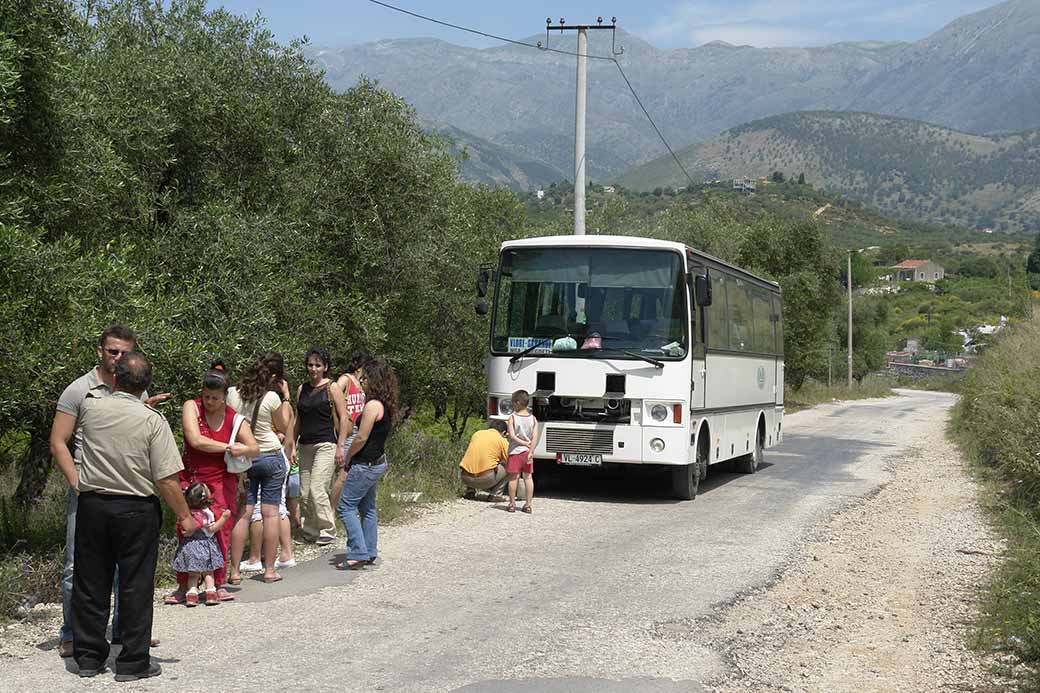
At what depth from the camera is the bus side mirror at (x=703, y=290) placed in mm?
14711

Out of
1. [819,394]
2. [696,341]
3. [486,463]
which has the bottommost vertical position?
[486,463]

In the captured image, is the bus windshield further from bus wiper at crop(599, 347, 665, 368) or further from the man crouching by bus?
the man crouching by bus

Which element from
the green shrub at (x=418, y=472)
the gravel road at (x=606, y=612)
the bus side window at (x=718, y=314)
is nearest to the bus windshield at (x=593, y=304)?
the bus side window at (x=718, y=314)

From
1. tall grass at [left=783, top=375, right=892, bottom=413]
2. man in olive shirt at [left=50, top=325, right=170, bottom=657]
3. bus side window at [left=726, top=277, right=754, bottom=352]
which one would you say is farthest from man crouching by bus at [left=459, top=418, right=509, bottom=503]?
tall grass at [left=783, top=375, right=892, bottom=413]

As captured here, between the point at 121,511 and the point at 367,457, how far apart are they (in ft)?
11.3

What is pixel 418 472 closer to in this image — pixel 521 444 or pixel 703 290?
pixel 521 444

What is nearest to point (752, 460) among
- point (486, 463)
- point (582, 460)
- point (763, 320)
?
point (763, 320)

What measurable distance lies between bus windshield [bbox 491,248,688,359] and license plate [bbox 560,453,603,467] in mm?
Answer: 1296

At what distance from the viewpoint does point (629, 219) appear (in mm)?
39844

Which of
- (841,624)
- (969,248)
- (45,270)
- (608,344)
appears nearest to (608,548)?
(841,624)

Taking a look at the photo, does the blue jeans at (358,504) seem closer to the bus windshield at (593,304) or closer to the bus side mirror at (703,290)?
the bus windshield at (593,304)

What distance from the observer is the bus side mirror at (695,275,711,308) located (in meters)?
14.7

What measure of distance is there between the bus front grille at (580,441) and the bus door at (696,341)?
1.20 m

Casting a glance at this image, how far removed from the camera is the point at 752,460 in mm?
20766
